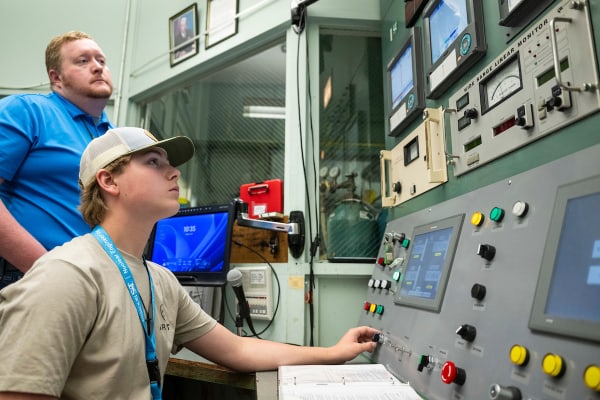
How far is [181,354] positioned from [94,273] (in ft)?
3.12

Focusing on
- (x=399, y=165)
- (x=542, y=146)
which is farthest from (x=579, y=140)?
(x=399, y=165)

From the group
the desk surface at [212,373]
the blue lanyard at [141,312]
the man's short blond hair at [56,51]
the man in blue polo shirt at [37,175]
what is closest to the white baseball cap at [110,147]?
the blue lanyard at [141,312]

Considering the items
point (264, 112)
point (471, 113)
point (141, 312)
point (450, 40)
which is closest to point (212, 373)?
point (141, 312)

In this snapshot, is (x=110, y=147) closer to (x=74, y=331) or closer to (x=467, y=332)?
(x=74, y=331)

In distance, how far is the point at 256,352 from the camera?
1.19 m

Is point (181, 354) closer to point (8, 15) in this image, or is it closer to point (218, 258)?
point (218, 258)

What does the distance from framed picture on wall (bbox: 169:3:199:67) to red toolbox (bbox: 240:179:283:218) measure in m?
1.19

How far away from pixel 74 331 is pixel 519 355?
0.84 meters

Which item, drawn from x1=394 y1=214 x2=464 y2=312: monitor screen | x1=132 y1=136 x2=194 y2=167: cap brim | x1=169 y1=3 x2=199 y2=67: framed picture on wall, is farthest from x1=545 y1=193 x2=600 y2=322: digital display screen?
x1=169 y1=3 x2=199 y2=67: framed picture on wall

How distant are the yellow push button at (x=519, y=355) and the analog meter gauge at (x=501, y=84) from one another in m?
0.61

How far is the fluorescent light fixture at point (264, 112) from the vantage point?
7.99 feet

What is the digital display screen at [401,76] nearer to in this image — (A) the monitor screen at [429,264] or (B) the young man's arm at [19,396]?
(A) the monitor screen at [429,264]

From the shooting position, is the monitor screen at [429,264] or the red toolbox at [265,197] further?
the red toolbox at [265,197]

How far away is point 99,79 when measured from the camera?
1.60 metres
